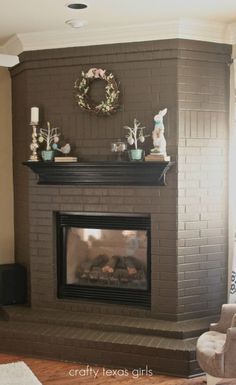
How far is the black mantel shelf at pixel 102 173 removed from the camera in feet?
13.4

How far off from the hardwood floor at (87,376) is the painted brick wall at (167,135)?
22.9 inches

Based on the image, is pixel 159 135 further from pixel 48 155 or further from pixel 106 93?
pixel 48 155

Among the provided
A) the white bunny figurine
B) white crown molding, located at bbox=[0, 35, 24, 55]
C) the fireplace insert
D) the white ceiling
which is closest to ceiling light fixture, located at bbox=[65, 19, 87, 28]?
the white ceiling

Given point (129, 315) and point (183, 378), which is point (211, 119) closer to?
point (129, 315)

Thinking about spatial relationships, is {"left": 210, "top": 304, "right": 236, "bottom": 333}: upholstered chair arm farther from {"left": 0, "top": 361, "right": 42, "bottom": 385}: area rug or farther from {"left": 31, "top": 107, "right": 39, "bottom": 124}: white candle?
{"left": 31, "top": 107, "right": 39, "bottom": 124}: white candle

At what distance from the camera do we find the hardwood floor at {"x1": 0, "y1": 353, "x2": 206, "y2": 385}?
369 centimetres

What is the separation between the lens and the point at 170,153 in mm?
4137

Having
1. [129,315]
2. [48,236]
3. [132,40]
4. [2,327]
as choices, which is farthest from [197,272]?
[132,40]

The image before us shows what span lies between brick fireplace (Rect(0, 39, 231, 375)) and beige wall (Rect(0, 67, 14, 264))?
17.6 inches

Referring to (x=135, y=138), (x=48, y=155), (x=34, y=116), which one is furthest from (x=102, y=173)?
(x=34, y=116)

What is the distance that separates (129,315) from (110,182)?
1118mm

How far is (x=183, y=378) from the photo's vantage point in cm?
376

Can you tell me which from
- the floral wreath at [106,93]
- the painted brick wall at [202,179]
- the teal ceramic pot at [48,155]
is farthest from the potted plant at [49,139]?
the painted brick wall at [202,179]

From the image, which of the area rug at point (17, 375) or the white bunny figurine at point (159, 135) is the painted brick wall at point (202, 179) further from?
the area rug at point (17, 375)
